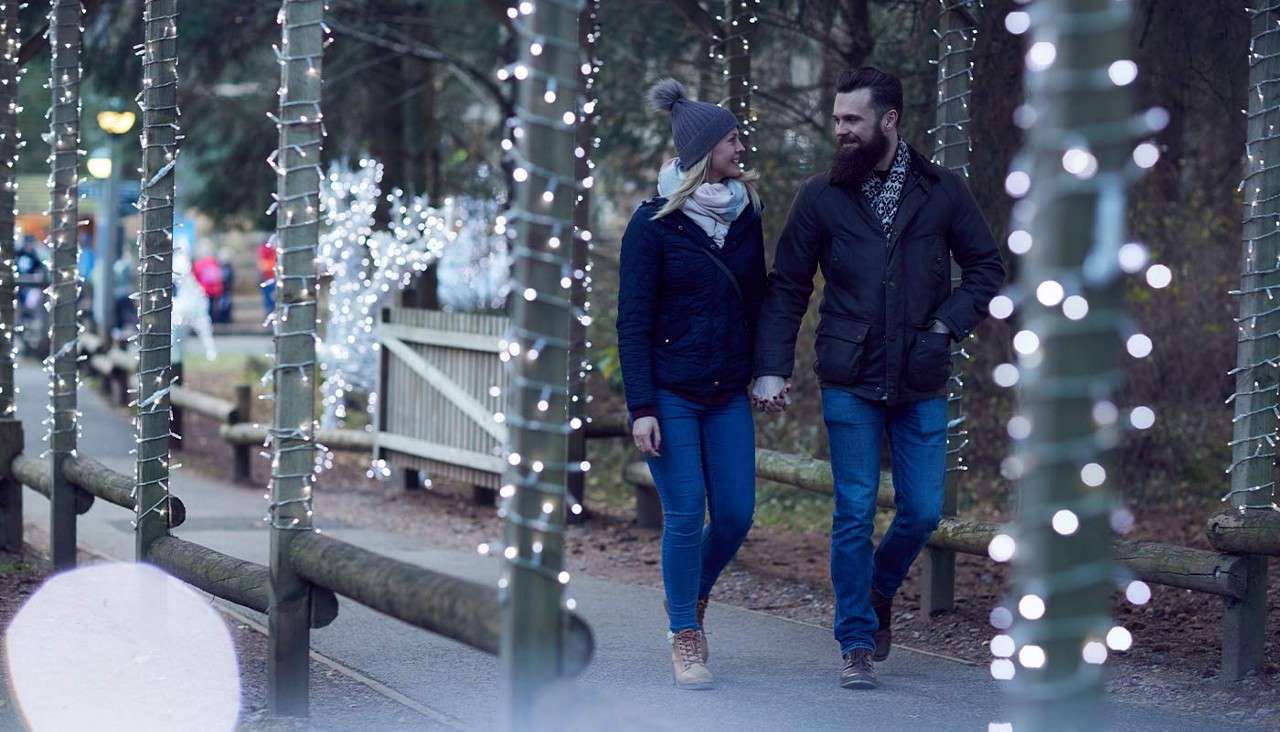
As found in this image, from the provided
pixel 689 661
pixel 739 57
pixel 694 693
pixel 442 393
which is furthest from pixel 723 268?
pixel 442 393

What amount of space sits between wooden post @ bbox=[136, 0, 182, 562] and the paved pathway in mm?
872

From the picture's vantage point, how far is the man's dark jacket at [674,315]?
18.6 feet

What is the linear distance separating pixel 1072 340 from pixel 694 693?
3.30 m

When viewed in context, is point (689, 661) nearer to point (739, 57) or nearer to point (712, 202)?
point (712, 202)

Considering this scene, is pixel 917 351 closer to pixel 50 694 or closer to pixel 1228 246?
pixel 50 694

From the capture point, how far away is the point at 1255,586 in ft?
19.3

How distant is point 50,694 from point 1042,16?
420 centimetres

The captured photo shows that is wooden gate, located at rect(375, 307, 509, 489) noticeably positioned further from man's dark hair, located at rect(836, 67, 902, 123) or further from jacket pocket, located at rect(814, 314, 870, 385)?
man's dark hair, located at rect(836, 67, 902, 123)

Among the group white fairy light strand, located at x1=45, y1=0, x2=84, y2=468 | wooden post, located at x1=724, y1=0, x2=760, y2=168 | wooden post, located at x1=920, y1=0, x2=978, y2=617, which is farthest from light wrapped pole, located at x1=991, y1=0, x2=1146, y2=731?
white fairy light strand, located at x1=45, y1=0, x2=84, y2=468

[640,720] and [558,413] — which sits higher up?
[558,413]

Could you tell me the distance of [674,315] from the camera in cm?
570

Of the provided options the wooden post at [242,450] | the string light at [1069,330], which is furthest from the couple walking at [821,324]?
the wooden post at [242,450]

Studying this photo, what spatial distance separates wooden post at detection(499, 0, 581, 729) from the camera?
12.7 feet

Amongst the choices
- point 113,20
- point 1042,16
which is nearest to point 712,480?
point 1042,16
